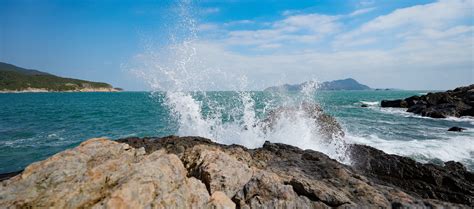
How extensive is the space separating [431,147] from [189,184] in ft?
61.4

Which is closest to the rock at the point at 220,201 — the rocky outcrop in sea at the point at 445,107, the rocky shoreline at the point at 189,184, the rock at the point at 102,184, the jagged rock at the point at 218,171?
the rocky shoreline at the point at 189,184

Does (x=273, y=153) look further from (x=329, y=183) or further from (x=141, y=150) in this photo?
(x=141, y=150)

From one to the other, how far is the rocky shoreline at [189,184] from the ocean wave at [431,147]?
7.72 meters

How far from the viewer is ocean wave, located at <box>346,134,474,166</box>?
16062 mm

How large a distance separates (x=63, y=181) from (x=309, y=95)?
2106 centimetres

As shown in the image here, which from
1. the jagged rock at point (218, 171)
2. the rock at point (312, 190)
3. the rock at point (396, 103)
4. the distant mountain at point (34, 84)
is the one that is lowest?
the rock at point (396, 103)

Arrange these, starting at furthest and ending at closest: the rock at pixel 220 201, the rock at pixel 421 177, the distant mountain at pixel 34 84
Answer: the distant mountain at pixel 34 84
the rock at pixel 421 177
the rock at pixel 220 201

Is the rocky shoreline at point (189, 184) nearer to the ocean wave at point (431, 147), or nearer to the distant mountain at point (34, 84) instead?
the ocean wave at point (431, 147)

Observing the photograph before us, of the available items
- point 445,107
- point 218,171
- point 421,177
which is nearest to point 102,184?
point 218,171

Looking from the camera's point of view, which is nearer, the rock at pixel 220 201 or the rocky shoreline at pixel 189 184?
the rocky shoreline at pixel 189 184

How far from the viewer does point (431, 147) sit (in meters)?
18.2

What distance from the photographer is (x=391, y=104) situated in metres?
58.8

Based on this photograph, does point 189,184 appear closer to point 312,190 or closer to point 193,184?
point 193,184

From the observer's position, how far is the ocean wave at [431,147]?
16.1m
